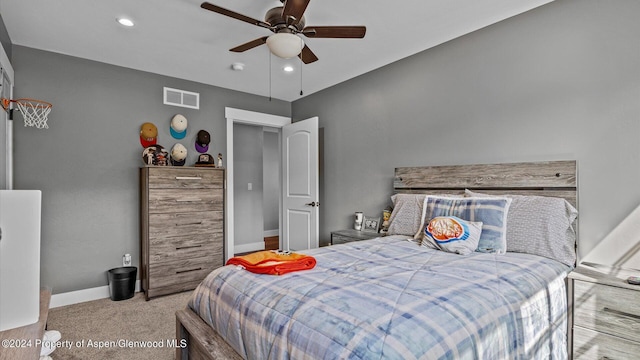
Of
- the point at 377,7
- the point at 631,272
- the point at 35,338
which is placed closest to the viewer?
the point at 35,338

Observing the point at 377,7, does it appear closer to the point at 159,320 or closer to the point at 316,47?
the point at 316,47

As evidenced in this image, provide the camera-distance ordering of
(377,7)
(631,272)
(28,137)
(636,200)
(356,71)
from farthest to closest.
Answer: (356,71)
(28,137)
(377,7)
(636,200)
(631,272)

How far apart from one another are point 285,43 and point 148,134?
2.30m

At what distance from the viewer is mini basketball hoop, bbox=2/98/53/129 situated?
293 centimetres

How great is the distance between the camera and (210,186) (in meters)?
3.79

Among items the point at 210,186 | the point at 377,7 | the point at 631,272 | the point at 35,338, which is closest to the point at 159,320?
the point at 210,186

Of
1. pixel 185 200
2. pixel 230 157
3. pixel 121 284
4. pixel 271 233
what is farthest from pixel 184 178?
pixel 271 233

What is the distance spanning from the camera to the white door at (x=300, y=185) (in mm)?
4164

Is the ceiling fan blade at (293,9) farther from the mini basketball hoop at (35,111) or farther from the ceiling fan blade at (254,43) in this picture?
the mini basketball hoop at (35,111)

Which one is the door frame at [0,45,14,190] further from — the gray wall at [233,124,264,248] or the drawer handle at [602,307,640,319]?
the drawer handle at [602,307,640,319]

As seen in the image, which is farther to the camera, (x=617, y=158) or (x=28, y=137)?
(x=28, y=137)

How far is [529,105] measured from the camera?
8.14ft

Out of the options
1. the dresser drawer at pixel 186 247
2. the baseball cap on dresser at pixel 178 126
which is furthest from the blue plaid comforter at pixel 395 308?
the baseball cap on dresser at pixel 178 126

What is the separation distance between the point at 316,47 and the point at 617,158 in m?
2.48
